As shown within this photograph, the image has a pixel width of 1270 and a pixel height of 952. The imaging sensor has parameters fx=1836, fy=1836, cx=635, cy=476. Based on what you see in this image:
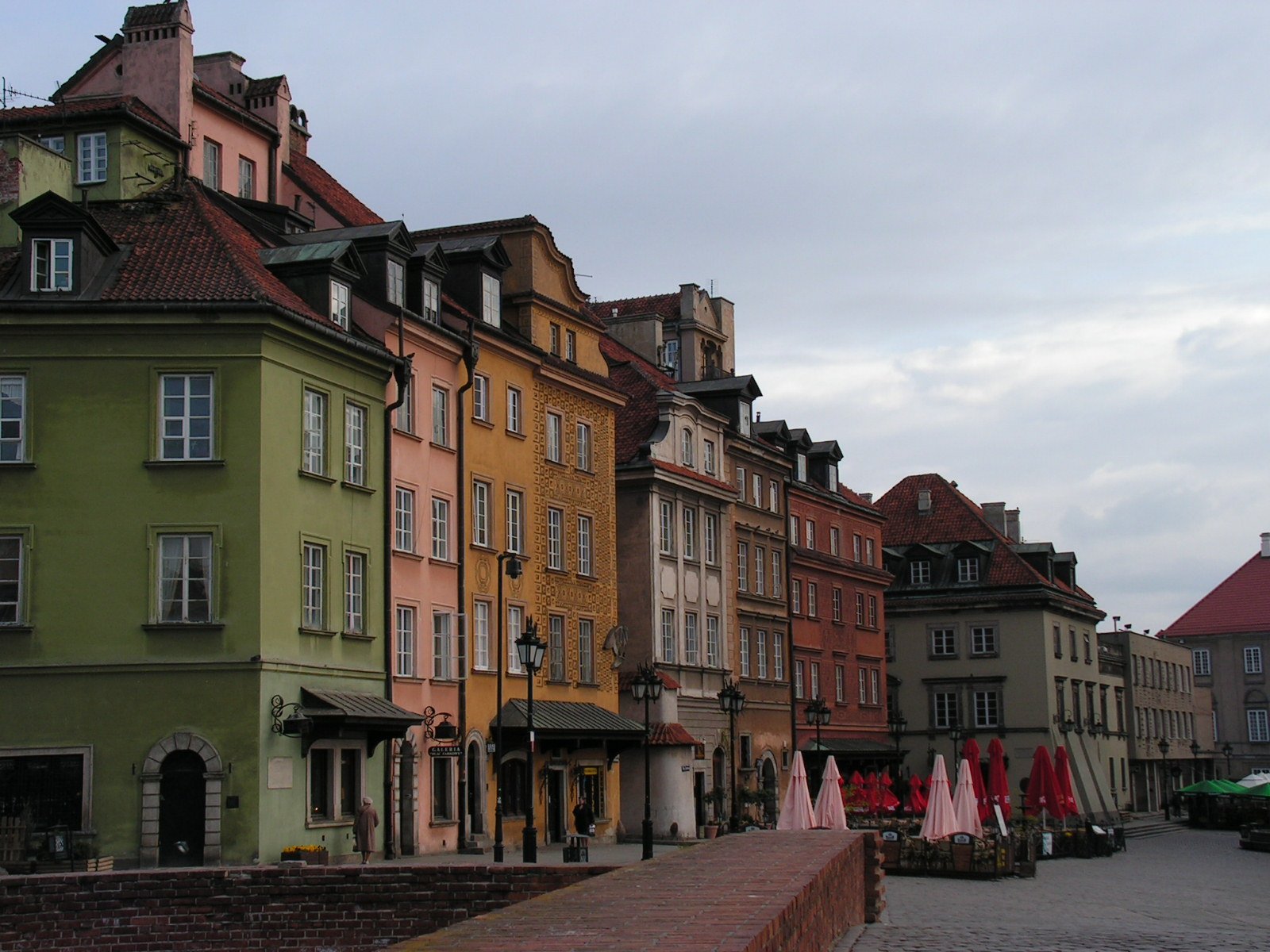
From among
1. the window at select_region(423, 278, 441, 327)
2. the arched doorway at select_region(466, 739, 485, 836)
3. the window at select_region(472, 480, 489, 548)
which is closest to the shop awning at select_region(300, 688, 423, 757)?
the arched doorway at select_region(466, 739, 485, 836)

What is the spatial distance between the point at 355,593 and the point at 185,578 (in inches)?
189

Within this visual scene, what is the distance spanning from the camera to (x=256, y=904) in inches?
787

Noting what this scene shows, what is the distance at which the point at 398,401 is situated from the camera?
39.7 metres

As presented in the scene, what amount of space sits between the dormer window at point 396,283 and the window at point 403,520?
13.9ft

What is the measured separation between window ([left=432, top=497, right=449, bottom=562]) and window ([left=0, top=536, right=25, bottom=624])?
10.6 meters

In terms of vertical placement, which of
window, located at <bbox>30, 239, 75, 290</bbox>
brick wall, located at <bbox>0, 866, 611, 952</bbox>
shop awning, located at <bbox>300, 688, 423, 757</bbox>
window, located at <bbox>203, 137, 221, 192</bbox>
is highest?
window, located at <bbox>203, 137, 221, 192</bbox>

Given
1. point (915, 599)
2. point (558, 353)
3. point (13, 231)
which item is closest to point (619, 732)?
point (558, 353)

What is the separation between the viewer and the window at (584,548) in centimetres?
5003

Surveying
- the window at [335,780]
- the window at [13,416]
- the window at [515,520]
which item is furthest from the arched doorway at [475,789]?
the window at [13,416]

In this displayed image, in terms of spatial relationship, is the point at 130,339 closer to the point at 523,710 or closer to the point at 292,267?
the point at 292,267

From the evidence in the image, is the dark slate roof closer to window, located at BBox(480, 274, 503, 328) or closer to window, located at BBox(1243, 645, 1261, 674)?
window, located at BBox(480, 274, 503, 328)

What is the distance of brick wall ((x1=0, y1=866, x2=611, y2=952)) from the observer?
19.7m

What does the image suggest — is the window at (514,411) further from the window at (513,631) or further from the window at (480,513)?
the window at (513,631)

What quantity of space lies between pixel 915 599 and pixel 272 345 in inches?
2110
